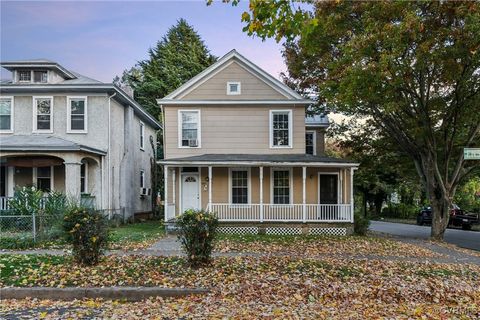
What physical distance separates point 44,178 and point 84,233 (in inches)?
480

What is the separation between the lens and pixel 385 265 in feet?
30.0

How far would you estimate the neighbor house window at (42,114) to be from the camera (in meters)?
19.0

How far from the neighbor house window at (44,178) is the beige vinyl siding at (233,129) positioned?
566cm

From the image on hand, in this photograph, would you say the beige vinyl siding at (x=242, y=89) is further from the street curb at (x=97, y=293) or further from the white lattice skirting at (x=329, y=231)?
the street curb at (x=97, y=293)

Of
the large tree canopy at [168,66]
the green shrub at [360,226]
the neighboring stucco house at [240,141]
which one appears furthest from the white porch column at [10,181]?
the large tree canopy at [168,66]

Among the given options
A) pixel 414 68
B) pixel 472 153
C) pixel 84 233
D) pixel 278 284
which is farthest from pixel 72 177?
pixel 472 153

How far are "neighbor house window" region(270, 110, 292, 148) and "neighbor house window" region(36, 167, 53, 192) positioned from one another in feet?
34.4

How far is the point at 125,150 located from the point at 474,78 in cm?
1661

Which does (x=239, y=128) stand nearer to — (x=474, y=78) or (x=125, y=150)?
(x=125, y=150)

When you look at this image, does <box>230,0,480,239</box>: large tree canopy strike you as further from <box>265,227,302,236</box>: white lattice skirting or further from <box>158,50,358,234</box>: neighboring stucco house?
<box>265,227,302,236</box>: white lattice skirting

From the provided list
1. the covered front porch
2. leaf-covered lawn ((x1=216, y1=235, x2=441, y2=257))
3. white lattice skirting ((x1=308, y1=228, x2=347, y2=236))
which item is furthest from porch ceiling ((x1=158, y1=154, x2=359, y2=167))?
leaf-covered lawn ((x1=216, y1=235, x2=441, y2=257))

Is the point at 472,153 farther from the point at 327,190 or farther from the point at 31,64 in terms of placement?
the point at 31,64

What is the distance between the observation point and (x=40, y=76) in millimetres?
19422

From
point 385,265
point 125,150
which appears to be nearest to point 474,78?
point 385,265
